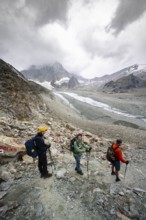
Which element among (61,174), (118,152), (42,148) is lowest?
(61,174)

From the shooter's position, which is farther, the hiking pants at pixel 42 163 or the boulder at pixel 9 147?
the boulder at pixel 9 147

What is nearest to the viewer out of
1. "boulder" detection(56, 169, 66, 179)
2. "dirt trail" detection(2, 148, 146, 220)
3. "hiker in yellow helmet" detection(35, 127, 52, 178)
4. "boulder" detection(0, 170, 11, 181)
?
"dirt trail" detection(2, 148, 146, 220)

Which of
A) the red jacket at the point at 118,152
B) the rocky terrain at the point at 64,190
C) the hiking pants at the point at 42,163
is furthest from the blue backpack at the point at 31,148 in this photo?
the red jacket at the point at 118,152

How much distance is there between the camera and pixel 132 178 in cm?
766

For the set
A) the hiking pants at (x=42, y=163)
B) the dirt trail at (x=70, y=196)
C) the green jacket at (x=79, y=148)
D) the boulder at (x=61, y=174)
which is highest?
the green jacket at (x=79, y=148)

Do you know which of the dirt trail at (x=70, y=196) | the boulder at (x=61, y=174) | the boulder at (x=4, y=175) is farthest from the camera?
the boulder at (x=61, y=174)

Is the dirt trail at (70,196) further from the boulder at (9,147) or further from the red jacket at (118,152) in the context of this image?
the red jacket at (118,152)

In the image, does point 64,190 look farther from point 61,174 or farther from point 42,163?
point 42,163

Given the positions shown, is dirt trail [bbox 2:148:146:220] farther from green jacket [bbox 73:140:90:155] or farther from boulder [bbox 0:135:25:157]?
green jacket [bbox 73:140:90:155]

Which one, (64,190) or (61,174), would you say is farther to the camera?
(61,174)

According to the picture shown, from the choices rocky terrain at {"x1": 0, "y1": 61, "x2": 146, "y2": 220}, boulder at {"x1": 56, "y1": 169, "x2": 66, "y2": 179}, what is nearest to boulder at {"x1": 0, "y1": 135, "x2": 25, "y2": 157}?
rocky terrain at {"x1": 0, "y1": 61, "x2": 146, "y2": 220}

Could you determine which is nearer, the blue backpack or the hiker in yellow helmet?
the blue backpack

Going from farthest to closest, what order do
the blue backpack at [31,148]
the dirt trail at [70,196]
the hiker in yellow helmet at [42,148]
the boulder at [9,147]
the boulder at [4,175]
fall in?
the boulder at [9,147]
the boulder at [4,175]
the hiker in yellow helmet at [42,148]
the blue backpack at [31,148]
the dirt trail at [70,196]

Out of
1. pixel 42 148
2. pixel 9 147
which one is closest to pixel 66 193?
pixel 42 148
